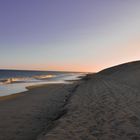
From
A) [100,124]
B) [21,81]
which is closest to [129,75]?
[100,124]

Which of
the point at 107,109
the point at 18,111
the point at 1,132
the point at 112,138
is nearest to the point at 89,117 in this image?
the point at 107,109

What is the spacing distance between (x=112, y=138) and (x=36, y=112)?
6.73 meters

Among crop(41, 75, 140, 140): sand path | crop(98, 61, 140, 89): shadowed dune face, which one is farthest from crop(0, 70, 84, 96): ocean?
crop(41, 75, 140, 140): sand path

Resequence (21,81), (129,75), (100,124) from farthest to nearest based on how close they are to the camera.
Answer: (21,81) < (129,75) < (100,124)

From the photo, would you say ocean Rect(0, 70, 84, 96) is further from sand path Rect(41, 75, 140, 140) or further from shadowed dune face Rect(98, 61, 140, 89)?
sand path Rect(41, 75, 140, 140)

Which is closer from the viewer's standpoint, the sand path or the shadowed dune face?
the sand path

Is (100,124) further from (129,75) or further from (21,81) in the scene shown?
(21,81)

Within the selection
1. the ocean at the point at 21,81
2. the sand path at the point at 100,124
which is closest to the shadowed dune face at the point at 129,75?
the sand path at the point at 100,124

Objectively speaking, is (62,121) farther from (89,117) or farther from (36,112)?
(36,112)

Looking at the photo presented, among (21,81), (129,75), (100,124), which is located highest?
(129,75)

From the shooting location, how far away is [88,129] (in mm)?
8047

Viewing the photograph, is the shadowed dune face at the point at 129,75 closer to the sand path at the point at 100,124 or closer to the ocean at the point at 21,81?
the sand path at the point at 100,124

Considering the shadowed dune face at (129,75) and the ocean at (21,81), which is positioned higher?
the shadowed dune face at (129,75)

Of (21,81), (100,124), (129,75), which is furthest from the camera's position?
(21,81)
